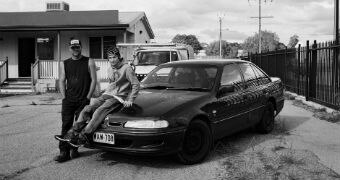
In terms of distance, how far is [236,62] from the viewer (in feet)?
23.8

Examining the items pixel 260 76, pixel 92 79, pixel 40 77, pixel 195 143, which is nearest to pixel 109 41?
pixel 40 77

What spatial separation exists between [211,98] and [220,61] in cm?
116

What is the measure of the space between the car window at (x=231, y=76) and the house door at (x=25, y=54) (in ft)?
56.2

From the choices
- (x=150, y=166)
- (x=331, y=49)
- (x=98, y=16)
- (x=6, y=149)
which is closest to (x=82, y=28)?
(x=98, y=16)

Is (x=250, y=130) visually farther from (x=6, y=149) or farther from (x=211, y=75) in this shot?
(x=6, y=149)

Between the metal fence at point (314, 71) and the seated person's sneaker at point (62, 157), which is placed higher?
the metal fence at point (314, 71)

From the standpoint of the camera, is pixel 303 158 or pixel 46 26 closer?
pixel 303 158

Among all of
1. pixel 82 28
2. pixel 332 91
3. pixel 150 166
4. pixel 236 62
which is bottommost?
pixel 150 166

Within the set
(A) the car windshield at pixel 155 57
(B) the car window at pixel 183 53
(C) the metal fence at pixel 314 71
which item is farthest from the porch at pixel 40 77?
(C) the metal fence at pixel 314 71

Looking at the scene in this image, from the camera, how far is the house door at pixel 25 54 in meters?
22.0

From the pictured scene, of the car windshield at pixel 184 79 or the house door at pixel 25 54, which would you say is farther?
→ the house door at pixel 25 54

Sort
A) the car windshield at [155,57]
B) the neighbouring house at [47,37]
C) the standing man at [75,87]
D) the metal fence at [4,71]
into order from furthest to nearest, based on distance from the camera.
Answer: the neighbouring house at [47,37] → the metal fence at [4,71] → the car windshield at [155,57] → the standing man at [75,87]

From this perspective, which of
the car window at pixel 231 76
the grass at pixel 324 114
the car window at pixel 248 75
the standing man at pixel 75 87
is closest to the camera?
the standing man at pixel 75 87

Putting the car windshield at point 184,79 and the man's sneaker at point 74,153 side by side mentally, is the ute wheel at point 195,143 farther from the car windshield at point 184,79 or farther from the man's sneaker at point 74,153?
the man's sneaker at point 74,153
